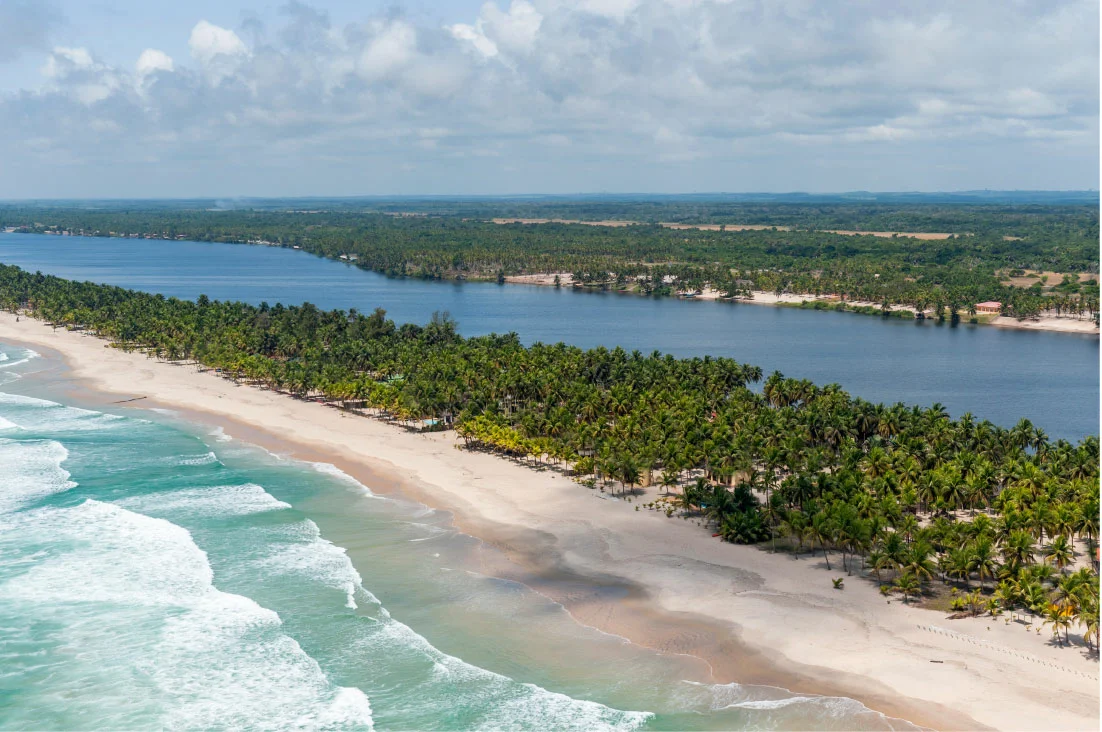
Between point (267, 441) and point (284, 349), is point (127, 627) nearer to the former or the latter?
point (267, 441)

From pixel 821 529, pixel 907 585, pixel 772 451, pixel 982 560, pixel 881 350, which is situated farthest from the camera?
pixel 881 350

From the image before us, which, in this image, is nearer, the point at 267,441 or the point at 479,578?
the point at 479,578

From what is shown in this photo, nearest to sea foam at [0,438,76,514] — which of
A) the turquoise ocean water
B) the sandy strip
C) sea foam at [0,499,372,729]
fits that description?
the turquoise ocean water

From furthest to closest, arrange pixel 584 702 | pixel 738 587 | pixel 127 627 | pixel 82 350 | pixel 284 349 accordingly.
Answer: pixel 82 350, pixel 284 349, pixel 738 587, pixel 127 627, pixel 584 702

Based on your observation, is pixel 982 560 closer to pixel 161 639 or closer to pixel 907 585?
pixel 907 585

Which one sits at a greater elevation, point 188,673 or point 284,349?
point 284,349

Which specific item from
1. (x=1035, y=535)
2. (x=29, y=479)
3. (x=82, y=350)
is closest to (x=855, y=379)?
(x=1035, y=535)

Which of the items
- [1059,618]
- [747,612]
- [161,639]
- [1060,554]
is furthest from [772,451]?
[161,639]
